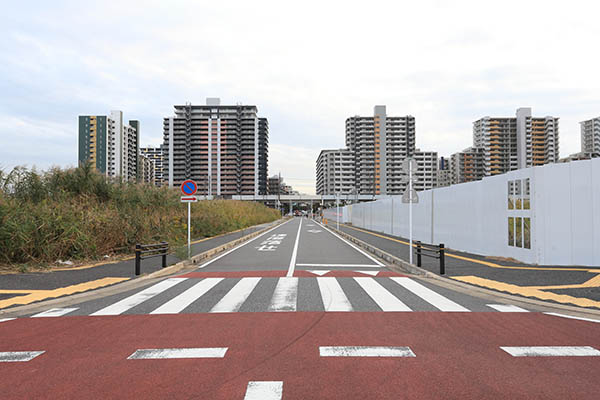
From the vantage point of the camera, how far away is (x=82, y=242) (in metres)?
11.5

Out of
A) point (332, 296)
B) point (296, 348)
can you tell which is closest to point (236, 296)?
point (332, 296)

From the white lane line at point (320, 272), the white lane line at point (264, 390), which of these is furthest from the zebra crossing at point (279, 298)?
the white lane line at point (264, 390)

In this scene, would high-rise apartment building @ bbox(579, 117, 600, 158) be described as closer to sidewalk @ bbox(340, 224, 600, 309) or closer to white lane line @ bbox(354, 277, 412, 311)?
sidewalk @ bbox(340, 224, 600, 309)

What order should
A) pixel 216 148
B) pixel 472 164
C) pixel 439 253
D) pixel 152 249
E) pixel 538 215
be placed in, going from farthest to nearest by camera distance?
pixel 472 164 < pixel 216 148 < pixel 439 253 < pixel 152 249 < pixel 538 215

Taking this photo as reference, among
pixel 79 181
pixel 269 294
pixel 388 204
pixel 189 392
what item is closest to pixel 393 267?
pixel 269 294

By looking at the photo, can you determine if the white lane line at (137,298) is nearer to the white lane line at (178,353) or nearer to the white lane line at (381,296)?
the white lane line at (178,353)

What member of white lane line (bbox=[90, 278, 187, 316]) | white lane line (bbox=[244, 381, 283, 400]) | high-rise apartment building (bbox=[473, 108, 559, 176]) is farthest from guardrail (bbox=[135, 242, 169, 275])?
high-rise apartment building (bbox=[473, 108, 559, 176])

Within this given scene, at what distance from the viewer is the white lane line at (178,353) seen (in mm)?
4232

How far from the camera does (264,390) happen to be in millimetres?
3365

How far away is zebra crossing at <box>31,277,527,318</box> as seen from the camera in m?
6.45

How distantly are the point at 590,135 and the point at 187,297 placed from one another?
660 ft

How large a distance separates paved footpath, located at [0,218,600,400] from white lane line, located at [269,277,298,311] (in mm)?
58

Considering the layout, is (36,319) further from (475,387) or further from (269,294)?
(475,387)

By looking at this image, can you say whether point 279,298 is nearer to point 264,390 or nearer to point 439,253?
point 264,390
